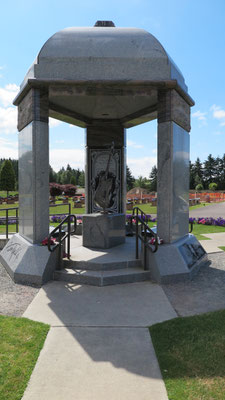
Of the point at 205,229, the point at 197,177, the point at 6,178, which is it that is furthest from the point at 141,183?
the point at 205,229

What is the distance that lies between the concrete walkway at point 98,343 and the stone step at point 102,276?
201mm

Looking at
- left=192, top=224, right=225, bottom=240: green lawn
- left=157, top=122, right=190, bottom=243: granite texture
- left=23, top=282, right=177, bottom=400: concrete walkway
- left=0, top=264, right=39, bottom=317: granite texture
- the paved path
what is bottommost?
left=192, top=224, right=225, bottom=240: green lawn

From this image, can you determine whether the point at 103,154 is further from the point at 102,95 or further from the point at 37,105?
the point at 37,105

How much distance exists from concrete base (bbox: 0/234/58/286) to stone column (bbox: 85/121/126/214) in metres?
3.95

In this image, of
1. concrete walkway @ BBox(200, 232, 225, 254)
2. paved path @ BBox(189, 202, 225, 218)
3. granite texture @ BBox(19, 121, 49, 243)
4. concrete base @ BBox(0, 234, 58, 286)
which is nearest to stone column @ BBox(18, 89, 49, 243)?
granite texture @ BBox(19, 121, 49, 243)

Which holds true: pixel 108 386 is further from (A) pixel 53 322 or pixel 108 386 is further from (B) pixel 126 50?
(B) pixel 126 50

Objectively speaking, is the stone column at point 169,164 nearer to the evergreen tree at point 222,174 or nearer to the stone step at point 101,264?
the stone step at point 101,264

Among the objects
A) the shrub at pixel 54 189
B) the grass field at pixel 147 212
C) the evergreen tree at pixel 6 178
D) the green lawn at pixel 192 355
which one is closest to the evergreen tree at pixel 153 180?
the shrub at pixel 54 189

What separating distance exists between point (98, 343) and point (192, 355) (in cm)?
110

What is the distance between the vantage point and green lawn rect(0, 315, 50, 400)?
263cm

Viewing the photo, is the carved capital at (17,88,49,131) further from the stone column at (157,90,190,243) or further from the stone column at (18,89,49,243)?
the stone column at (157,90,190,243)

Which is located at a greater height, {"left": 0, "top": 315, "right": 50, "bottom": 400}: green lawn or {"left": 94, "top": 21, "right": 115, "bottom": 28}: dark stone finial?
{"left": 94, "top": 21, "right": 115, "bottom": 28}: dark stone finial

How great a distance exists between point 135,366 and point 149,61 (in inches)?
234

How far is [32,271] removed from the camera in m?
5.70
